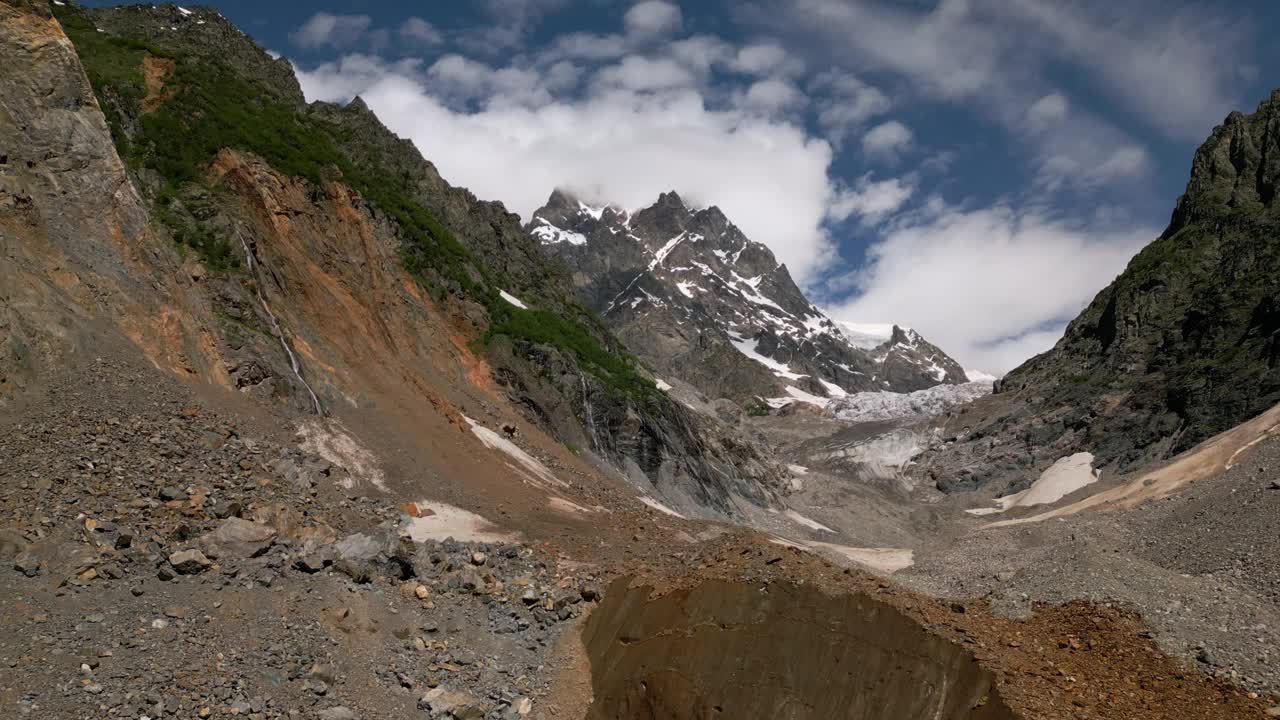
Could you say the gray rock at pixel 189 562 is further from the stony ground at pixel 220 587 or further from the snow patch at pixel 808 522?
the snow patch at pixel 808 522

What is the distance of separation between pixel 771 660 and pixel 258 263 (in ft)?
58.5

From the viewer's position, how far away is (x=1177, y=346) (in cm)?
6812

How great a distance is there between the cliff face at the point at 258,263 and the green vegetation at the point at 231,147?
106mm

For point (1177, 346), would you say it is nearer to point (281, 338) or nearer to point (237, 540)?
point (281, 338)

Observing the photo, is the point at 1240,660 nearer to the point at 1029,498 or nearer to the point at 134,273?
the point at 134,273

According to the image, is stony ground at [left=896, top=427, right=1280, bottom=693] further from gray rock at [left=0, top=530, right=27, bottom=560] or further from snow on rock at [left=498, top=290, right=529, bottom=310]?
snow on rock at [left=498, top=290, right=529, bottom=310]

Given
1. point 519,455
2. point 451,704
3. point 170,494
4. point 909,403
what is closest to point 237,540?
point 170,494

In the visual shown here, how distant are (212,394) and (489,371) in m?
18.9

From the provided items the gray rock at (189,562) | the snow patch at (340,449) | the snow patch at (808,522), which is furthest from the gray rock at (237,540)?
the snow patch at (808,522)

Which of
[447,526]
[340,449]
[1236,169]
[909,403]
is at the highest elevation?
[1236,169]

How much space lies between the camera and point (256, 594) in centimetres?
1171

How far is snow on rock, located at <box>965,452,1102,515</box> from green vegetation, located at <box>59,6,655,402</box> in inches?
1277

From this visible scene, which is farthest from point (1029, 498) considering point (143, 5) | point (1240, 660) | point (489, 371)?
point (143, 5)

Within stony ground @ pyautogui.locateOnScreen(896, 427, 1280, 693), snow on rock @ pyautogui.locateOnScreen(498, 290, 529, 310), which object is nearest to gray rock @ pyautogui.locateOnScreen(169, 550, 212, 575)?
stony ground @ pyautogui.locateOnScreen(896, 427, 1280, 693)
